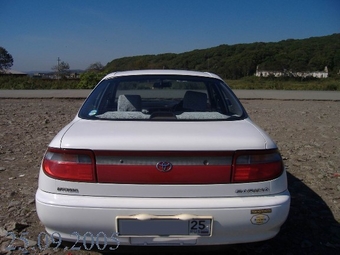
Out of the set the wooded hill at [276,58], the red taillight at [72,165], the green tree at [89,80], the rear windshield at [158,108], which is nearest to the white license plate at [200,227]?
the red taillight at [72,165]

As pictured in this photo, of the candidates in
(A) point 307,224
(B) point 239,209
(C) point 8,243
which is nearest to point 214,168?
(B) point 239,209

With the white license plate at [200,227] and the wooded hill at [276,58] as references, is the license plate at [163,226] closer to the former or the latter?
the white license plate at [200,227]

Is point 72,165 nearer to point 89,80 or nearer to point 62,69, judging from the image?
point 89,80

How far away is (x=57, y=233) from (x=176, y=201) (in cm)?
76

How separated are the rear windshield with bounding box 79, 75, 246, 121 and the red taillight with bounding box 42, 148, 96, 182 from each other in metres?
0.58

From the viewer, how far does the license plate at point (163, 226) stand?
6.09 ft

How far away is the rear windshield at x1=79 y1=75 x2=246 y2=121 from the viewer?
261 centimetres

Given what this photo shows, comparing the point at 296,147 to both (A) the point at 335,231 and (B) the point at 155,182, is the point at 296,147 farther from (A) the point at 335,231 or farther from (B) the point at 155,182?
(B) the point at 155,182

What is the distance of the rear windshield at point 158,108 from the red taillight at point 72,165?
0.58m

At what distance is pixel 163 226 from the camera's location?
1866 mm

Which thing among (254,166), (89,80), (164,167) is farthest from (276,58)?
(164,167)

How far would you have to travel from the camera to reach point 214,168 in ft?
6.30

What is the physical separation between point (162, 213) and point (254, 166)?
2.03ft

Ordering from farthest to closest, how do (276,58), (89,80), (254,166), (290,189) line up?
1. (276,58)
2. (89,80)
3. (290,189)
4. (254,166)
